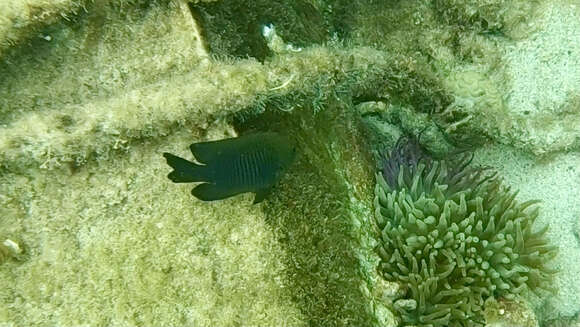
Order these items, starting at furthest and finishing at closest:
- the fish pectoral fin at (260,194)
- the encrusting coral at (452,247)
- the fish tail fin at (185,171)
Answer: the encrusting coral at (452,247)
the fish pectoral fin at (260,194)
the fish tail fin at (185,171)

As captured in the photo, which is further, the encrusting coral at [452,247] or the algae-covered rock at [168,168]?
the encrusting coral at [452,247]

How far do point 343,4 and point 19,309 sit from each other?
143 inches

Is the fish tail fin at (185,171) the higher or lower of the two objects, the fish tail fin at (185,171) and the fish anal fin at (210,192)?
the higher

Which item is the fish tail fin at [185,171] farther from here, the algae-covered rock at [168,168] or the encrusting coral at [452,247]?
the encrusting coral at [452,247]

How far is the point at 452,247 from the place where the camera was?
3.08 metres

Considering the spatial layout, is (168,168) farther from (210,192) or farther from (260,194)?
(260,194)

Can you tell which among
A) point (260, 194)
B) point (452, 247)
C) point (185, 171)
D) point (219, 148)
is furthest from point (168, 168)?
point (452, 247)

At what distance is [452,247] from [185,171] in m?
1.90

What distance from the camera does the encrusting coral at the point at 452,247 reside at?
2979mm

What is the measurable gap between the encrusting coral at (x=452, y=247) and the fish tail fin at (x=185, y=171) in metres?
1.33

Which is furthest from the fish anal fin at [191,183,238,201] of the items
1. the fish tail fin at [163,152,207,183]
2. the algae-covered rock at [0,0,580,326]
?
the algae-covered rock at [0,0,580,326]

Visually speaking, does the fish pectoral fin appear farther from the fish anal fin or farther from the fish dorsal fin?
the fish dorsal fin

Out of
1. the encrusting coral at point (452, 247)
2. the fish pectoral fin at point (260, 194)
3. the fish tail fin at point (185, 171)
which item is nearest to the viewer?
the fish tail fin at point (185, 171)

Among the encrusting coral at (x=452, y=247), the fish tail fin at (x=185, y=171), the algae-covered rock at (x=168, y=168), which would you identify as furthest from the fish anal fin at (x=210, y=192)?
the encrusting coral at (x=452, y=247)
